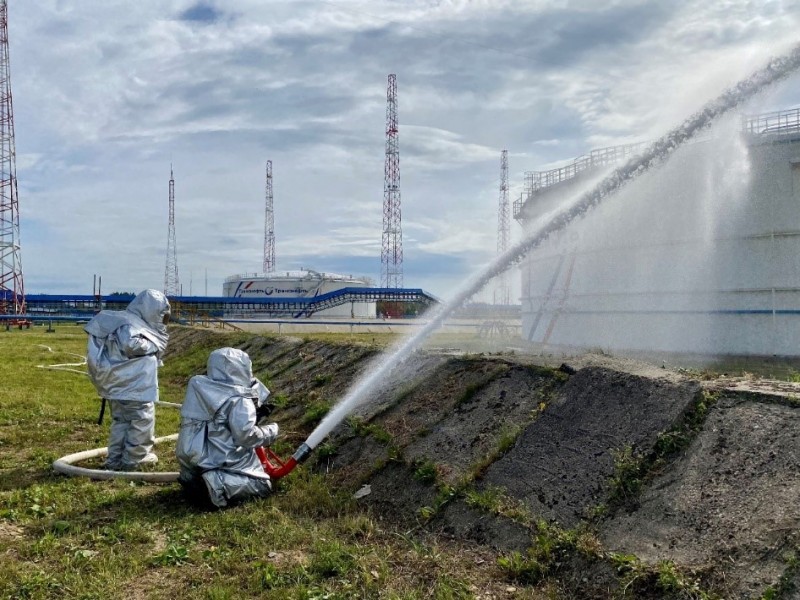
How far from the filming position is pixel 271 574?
439cm

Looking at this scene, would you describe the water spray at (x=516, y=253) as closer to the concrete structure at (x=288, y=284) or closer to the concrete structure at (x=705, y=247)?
the concrete structure at (x=705, y=247)

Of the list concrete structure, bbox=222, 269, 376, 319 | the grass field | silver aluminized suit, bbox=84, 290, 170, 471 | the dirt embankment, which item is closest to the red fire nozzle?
the grass field

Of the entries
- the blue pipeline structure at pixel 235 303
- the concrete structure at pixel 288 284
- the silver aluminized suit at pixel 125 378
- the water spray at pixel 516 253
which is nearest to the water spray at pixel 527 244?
the water spray at pixel 516 253

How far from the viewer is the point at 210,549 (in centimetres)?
494

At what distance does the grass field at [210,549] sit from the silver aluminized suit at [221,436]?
195 mm

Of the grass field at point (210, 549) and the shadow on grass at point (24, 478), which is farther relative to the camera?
the shadow on grass at point (24, 478)

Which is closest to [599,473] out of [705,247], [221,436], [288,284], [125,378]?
[221,436]

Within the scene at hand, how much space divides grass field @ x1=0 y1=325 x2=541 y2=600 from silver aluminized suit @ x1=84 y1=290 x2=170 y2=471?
28.5 inches

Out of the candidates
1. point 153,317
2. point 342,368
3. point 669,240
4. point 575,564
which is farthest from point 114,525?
point 669,240

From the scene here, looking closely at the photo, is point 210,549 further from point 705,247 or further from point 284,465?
point 705,247

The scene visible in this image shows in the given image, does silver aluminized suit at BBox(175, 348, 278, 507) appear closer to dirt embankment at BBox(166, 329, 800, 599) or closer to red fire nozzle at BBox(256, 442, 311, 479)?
red fire nozzle at BBox(256, 442, 311, 479)

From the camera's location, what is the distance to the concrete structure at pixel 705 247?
20.0 metres

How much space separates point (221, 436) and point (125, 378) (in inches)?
82.0

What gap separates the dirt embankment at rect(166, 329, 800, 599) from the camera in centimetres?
382
